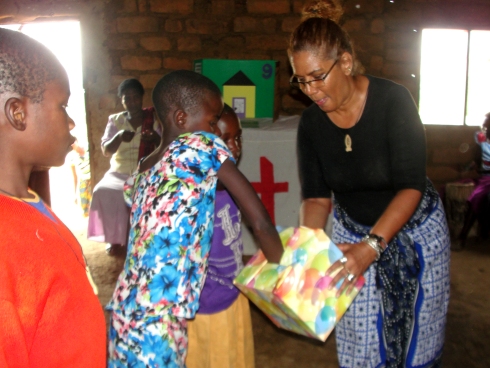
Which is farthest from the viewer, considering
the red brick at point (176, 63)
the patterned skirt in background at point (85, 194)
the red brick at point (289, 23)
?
the patterned skirt in background at point (85, 194)

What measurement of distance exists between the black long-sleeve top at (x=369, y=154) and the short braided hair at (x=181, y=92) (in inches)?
18.5

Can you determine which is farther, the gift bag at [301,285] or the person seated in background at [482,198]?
the person seated in background at [482,198]

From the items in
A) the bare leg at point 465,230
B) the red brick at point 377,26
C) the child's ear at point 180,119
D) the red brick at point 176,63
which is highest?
the red brick at point 377,26

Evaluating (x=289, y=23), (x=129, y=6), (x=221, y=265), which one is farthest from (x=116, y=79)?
(x=221, y=265)

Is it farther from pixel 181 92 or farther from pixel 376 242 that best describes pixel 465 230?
pixel 181 92

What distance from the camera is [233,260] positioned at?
165cm

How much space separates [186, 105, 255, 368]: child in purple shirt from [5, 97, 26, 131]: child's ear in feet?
2.85

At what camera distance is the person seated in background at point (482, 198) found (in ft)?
14.3

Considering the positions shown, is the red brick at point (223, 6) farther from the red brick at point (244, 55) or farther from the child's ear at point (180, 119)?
the child's ear at point (180, 119)

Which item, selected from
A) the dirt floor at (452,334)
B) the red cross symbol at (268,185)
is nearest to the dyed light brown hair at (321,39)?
the dirt floor at (452,334)

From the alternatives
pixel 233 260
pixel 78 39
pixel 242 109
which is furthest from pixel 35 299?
pixel 78 39

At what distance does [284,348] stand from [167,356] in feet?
5.13

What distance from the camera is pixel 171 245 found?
1284mm

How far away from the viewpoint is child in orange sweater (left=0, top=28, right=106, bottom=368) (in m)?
0.75
